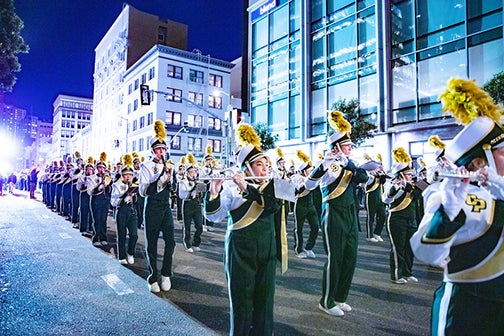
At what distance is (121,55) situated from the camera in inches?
2229

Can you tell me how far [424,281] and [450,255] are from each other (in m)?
4.91

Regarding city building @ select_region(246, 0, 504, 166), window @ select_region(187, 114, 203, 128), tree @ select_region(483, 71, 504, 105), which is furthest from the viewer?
window @ select_region(187, 114, 203, 128)

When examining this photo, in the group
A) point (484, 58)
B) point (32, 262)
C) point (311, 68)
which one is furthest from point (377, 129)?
point (32, 262)

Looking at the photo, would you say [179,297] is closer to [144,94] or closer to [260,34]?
[144,94]

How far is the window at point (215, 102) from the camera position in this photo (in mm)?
49281

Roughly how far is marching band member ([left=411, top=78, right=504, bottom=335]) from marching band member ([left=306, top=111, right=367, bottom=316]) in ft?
8.90

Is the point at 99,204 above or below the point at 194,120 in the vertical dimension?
below

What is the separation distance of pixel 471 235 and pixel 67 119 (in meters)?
112

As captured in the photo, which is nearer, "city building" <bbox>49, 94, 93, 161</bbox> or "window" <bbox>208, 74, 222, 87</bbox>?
"window" <bbox>208, 74, 222, 87</bbox>

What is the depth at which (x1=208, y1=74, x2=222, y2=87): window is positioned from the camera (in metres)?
49.6

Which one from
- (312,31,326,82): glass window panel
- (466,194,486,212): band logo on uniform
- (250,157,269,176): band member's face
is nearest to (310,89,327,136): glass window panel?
(312,31,326,82): glass window panel

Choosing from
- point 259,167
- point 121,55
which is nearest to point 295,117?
point 259,167

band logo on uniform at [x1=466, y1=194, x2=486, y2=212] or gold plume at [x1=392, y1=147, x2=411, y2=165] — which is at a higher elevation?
gold plume at [x1=392, y1=147, x2=411, y2=165]

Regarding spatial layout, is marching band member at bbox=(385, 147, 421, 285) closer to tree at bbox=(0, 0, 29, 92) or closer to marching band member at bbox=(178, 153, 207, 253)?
marching band member at bbox=(178, 153, 207, 253)
